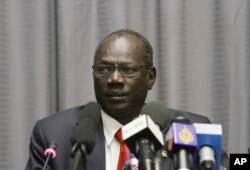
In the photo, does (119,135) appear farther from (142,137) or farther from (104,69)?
(142,137)

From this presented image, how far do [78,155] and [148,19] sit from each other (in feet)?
4.37

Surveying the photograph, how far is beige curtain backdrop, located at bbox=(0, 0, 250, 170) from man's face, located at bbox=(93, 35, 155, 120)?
47cm

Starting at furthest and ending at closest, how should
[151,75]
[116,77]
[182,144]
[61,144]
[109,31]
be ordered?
1. [109,31]
2. [151,75]
3. [61,144]
4. [116,77]
5. [182,144]

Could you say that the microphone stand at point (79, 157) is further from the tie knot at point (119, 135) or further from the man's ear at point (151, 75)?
the man's ear at point (151, 75)

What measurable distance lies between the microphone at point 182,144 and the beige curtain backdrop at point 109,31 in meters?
1.31

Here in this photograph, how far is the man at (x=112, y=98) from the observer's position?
1.77 m

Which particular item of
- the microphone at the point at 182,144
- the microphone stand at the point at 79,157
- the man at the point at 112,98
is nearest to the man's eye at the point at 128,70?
the man at the point at 112,98

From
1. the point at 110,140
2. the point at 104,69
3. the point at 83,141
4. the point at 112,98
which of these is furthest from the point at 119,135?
the point at 83,141

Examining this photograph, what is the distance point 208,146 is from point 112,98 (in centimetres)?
82

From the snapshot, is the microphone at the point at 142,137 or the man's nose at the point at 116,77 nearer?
the microphone at the point at 142,137

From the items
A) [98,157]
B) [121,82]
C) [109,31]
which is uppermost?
[109,31]

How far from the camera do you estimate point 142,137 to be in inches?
39.5

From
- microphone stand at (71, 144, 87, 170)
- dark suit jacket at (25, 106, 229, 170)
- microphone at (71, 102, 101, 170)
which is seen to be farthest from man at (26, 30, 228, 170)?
microphone stand at (71, 144, 87, 170)

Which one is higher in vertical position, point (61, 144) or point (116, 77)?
point (116, 77)
